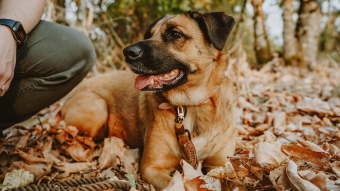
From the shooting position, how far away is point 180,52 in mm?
2779

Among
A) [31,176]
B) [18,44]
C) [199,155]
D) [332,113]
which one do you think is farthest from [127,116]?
[332,113]

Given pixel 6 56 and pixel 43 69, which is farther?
pixel 43 69

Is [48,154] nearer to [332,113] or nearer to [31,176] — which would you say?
[31,176]

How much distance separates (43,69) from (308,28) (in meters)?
8.22

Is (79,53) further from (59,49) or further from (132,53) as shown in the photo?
(132,53)

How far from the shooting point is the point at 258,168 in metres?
1.91

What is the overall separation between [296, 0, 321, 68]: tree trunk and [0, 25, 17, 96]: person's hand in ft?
26.5

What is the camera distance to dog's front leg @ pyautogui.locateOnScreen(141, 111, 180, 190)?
2559 mm

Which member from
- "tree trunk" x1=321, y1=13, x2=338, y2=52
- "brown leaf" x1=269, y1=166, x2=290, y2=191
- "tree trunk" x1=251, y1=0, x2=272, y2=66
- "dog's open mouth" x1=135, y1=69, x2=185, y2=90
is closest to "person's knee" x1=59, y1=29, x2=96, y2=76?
"dog's open mouth" x1=135, y1=69, x2=185, y2=90

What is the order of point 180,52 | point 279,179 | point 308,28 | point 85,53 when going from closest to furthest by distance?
point 279,179 → point 85,53 → point 180,52 → point 308,28

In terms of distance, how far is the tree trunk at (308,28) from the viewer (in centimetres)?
839

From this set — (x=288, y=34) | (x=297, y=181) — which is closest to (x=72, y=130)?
(x=297, y=181)

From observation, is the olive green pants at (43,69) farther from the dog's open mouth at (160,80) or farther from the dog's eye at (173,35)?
the dog's eye at (173,35)

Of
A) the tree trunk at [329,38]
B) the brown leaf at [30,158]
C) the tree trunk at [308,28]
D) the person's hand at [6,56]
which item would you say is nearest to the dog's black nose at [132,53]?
the person's hand at [6,56]
